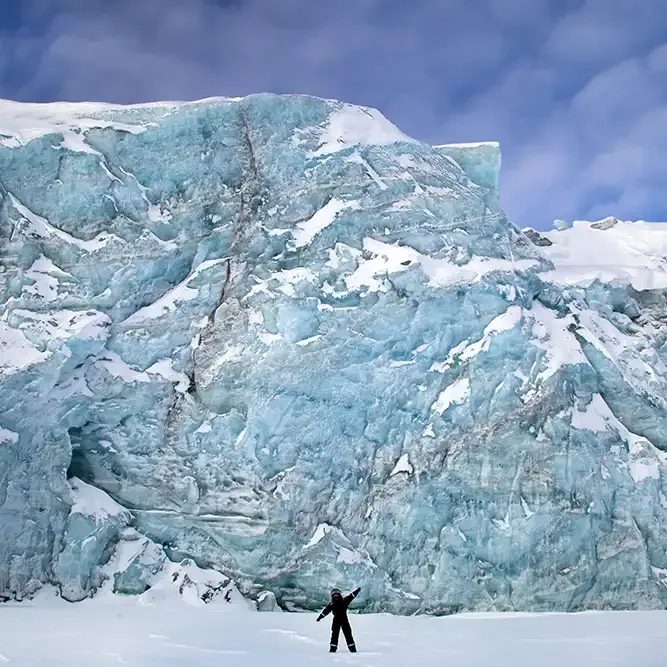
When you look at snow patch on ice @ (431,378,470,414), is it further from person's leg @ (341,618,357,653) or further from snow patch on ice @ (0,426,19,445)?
snow patch on ice @ (0,426,19,445)

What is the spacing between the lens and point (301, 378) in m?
18.1

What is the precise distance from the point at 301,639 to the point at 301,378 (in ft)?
25.5

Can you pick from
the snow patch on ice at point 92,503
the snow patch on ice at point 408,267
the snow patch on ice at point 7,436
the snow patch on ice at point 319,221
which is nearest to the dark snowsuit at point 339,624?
the snow patch on ice at point 92,503

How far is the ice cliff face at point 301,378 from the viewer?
1652cm

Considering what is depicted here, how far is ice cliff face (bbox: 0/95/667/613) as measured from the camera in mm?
16516

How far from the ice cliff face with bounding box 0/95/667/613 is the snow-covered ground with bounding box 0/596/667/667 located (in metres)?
1.48

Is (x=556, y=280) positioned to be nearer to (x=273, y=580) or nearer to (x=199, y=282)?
(x=199, y=282)

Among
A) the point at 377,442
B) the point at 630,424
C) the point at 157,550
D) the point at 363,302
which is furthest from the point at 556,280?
the point at 157,550

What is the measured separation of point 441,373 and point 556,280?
18.1 ft

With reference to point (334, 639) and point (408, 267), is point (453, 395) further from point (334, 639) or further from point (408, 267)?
point (334, 639)

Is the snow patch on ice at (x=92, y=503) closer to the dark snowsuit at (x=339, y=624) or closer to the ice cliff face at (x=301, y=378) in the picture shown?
the ice cliff face at (x=301, y=378)

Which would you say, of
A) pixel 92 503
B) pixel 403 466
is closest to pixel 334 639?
pixel 403 466

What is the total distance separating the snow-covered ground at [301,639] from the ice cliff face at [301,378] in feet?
4.85

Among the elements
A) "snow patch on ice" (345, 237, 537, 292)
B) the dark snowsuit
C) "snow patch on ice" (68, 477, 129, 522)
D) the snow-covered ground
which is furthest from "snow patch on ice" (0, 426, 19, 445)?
the dark snowsuit
